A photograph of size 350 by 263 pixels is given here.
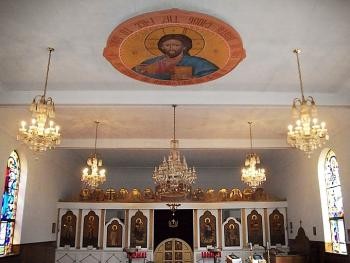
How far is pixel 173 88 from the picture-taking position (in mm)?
8336

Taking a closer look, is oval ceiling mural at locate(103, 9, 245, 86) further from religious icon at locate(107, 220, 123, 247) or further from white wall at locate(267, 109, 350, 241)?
religious icon at locate(107, 220, 123, 247)

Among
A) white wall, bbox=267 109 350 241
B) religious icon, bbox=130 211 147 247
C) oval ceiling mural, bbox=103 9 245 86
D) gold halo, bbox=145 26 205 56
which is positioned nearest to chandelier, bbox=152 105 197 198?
oval ceiling mural, bbox=103 9 245 86

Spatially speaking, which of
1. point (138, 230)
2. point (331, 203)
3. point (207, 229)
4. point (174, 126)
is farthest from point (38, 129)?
point (207, 229)

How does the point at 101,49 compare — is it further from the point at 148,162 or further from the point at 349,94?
the point at 148,162

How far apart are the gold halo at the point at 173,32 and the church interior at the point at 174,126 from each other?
0.03 meters

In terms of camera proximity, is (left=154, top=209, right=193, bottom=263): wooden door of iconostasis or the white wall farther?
(left=154, top=209, right=193, bottom=263): wooden door of iconostasis

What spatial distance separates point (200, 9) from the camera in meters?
5.34

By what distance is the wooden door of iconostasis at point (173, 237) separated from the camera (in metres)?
16.2

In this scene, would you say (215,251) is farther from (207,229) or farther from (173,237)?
(173,237)

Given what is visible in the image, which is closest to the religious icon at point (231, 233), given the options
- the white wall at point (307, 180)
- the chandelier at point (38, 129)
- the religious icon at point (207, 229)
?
the religious icon at point (207, 229)

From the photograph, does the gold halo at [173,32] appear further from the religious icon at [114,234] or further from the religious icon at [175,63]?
the religious icon at [114,234]

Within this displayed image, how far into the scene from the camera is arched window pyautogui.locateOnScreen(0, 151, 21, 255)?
36.1ft

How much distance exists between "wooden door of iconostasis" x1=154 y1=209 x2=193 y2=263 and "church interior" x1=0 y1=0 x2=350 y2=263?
0.06 metres

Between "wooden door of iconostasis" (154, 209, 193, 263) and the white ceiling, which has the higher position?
the white ceiling
